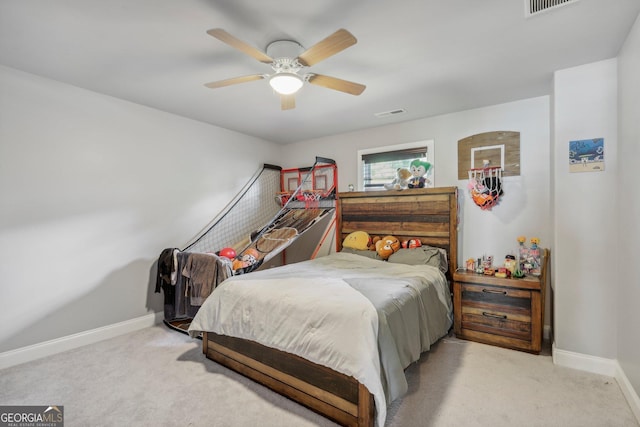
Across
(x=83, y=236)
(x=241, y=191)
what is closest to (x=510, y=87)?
(x=241, y=191)

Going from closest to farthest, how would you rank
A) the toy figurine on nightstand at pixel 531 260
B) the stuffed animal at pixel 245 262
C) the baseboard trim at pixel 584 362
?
the baseboard trim at pixel 584 362
the toy figurine on nightstand at pixel 531 260
the stuffed animal at pixel 245 262

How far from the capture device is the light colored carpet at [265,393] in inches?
73.3

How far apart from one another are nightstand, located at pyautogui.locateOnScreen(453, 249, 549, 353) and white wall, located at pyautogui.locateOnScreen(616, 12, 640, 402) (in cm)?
54

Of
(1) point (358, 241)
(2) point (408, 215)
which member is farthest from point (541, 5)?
(1) point (358, 241)

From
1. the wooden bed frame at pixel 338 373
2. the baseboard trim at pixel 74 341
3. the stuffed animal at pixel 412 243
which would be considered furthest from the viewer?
the stuffed animal at pixel 412 243

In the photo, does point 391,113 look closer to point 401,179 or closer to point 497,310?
Result: point 401,179

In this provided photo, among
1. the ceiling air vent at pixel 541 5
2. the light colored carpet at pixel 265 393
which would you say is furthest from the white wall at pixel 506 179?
the ceiling air vent at pixel 541 5

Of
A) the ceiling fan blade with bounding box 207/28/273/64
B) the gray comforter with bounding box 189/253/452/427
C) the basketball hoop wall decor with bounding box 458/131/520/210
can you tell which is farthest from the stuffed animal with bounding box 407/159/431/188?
the ceiling fan blade with bounding box 207/28/273/64

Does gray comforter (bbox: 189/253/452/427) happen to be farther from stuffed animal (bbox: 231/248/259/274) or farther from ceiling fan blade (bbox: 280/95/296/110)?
ceiling fan blade (bbox: 280/95/296/110)

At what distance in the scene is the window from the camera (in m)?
3.92

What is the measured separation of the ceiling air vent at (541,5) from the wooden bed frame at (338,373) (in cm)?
185

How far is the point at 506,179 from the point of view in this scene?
130 inches

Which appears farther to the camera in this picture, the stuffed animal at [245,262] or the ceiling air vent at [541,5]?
the stuffed animal at [245,262]

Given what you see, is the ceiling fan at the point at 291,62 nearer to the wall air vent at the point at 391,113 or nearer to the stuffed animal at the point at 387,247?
the wall air vent at the point at 391,113
